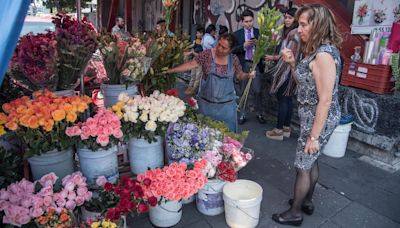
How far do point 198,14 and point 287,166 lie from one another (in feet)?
20.9

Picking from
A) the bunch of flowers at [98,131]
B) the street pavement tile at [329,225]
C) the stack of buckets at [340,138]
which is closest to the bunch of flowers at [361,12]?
the stack of buckets at [340,138]

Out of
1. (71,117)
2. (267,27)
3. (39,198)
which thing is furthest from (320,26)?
(39,198)

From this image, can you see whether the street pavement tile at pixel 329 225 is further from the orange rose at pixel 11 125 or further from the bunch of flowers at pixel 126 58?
the orange rose at pixel 11 125

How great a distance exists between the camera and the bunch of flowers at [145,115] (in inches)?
93.3

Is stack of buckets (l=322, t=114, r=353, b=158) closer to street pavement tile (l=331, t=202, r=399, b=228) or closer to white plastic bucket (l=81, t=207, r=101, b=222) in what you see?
street pavement tile (l=331, t=202, r=399, b=228)

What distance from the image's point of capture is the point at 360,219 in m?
2.82

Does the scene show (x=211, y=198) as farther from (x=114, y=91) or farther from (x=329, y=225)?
(x=114, y=91)

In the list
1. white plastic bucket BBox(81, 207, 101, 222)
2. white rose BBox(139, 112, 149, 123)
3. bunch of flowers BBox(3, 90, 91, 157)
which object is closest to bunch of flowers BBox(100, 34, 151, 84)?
white rose BBox(139, 112, 149, 123)

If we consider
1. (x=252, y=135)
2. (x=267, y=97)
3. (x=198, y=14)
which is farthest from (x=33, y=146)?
(x=198, y=14)

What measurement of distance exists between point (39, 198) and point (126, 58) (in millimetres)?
1296

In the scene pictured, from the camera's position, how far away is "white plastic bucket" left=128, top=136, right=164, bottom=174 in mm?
2579

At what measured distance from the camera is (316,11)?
214 cm

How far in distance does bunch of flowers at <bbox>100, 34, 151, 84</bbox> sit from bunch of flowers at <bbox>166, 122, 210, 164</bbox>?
58cm

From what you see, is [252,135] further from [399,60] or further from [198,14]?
[198,14]
